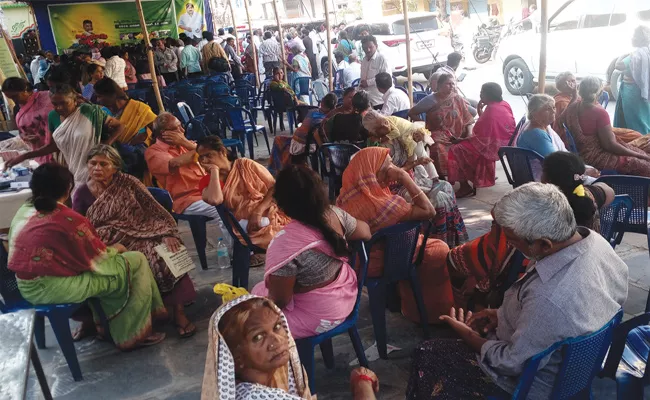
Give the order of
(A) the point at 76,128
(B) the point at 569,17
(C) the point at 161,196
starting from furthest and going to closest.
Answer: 1. (B) the point at 569,17
2. (A) the point at 76,128
3. (C) the point at 161,196

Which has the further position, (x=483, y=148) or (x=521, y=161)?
(x=483, y=148)

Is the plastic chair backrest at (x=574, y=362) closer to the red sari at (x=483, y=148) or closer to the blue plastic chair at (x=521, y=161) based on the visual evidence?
the blue plastic chair at (x=521, y=161)

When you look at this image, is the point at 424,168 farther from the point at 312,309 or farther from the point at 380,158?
the point at 312,309

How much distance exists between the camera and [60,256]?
273 centimetres

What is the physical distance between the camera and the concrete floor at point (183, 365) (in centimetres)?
266

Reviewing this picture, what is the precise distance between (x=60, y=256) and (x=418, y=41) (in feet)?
34.5

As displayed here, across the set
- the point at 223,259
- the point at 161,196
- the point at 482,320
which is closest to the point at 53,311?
the point at 161,196

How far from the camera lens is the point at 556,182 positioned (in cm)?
241

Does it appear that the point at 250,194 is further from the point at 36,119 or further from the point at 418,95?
the point at 418,95

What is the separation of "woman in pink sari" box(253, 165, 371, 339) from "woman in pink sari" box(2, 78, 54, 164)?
124 inches

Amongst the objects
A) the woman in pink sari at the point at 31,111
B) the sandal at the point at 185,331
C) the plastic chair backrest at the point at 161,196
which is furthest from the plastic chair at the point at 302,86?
the sandal at the point at 185,331

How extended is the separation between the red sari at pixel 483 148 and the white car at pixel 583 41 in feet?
10.6

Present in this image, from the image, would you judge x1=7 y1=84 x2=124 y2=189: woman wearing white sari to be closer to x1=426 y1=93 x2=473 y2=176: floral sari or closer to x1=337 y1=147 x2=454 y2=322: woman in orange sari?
x1=337 y1=147 x2=454 y2=322: woman in orange sari

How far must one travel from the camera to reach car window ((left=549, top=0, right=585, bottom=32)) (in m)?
8.86
